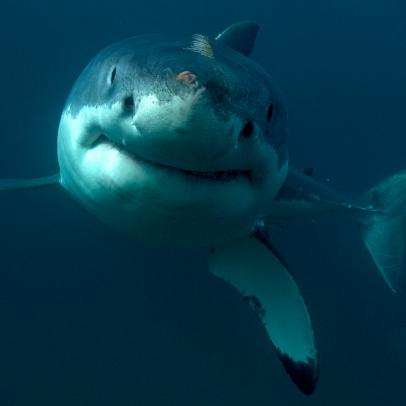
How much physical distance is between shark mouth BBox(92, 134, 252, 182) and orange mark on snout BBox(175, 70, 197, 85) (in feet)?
1.39

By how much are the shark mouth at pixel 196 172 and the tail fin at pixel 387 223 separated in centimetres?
636

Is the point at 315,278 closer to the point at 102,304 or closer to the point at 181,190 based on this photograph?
the point at 102,304

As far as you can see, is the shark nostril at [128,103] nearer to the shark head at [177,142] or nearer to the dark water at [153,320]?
the shark head at [177,142]

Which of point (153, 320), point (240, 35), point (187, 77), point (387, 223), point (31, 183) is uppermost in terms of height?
point (187, 77)

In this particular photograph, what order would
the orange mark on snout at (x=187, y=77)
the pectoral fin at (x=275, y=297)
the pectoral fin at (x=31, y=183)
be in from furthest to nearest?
the pectoral fin at (x=31, y=183), the pectoral fin at (x=275, y=297), the orange mark on snout at (x=187, y=77)

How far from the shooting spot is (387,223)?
26.7 feet

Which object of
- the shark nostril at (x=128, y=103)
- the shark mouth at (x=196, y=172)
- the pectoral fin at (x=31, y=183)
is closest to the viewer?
the shark nostril at (x=128, y=103)

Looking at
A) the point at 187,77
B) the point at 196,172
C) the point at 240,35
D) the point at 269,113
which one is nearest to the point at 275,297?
the point at 269,113

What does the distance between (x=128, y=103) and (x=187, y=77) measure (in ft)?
1.04

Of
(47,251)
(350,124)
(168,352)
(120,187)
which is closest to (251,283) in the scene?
(120,187)

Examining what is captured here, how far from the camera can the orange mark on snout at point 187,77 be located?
1688mm

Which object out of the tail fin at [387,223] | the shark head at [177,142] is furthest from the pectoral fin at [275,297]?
the tail fin at [387,223]

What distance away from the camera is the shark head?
5.62 feet

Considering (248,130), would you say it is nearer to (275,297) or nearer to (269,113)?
(269,113)
